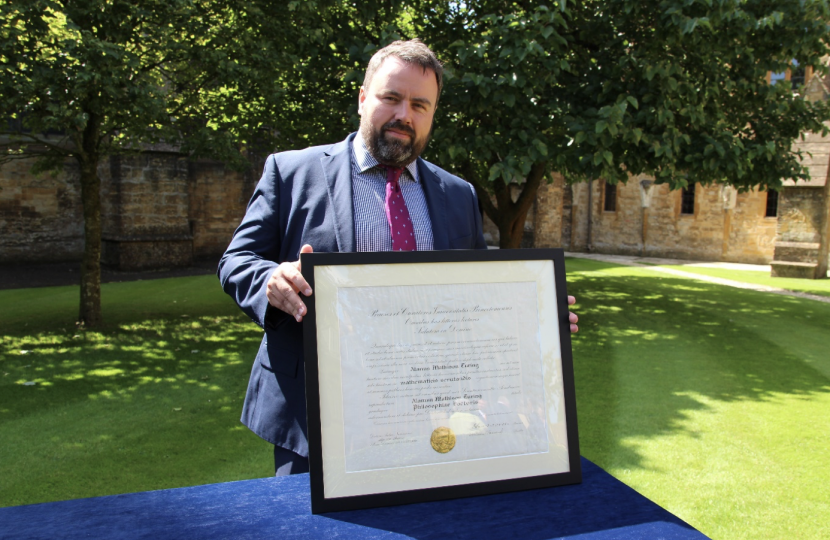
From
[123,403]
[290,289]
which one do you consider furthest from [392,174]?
[123,403]

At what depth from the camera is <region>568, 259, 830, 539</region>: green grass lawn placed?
4.16 m

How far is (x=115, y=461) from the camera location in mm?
4699

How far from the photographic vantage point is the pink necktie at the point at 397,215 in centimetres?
206

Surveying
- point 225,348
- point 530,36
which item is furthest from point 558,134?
point 225,348

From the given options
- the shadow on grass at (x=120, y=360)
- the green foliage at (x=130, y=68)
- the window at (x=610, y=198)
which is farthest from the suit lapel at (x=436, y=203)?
the window at (x=610, y=198)

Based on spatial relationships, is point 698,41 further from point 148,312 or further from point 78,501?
point 148,312

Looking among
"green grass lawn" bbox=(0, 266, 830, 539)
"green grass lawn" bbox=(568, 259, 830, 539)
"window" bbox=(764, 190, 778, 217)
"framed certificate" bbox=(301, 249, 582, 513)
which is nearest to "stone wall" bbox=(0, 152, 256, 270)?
"green grass lawn" bbox=(0, 266, 830, 539)

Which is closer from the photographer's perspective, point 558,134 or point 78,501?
point 78,501

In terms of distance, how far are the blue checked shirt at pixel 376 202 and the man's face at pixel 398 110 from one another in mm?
102

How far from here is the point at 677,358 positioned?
837 centimetres

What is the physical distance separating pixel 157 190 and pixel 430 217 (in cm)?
1778

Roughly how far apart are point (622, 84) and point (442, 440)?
8.86 m

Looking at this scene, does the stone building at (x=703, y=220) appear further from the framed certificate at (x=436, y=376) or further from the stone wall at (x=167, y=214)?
the framed certificate at (x=436, y=376)

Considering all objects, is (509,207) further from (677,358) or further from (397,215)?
(397,215)
